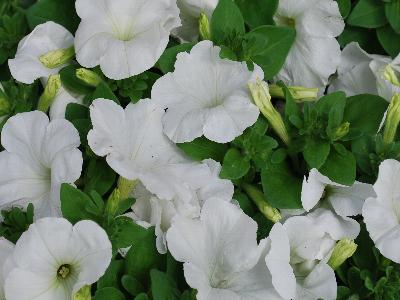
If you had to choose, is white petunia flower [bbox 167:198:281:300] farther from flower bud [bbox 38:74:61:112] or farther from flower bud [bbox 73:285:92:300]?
flower bud [bbox 38:74:61:112]

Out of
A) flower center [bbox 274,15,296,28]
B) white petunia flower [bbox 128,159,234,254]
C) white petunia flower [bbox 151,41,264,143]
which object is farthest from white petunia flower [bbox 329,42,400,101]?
white petunia flower [bbox 128,159,234,254]

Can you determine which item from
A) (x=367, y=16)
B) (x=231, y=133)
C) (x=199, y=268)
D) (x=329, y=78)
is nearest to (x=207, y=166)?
(x=231, y=133)

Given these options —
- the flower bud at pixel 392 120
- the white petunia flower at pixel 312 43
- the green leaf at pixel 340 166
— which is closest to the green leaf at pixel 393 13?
the white petunia flower at pixel 312 43

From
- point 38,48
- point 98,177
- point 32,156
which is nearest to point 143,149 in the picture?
point 98,177

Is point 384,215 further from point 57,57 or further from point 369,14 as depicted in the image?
point 57,57

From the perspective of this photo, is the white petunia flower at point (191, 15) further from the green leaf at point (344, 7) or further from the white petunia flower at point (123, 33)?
the green leaf at point (344, 7)
